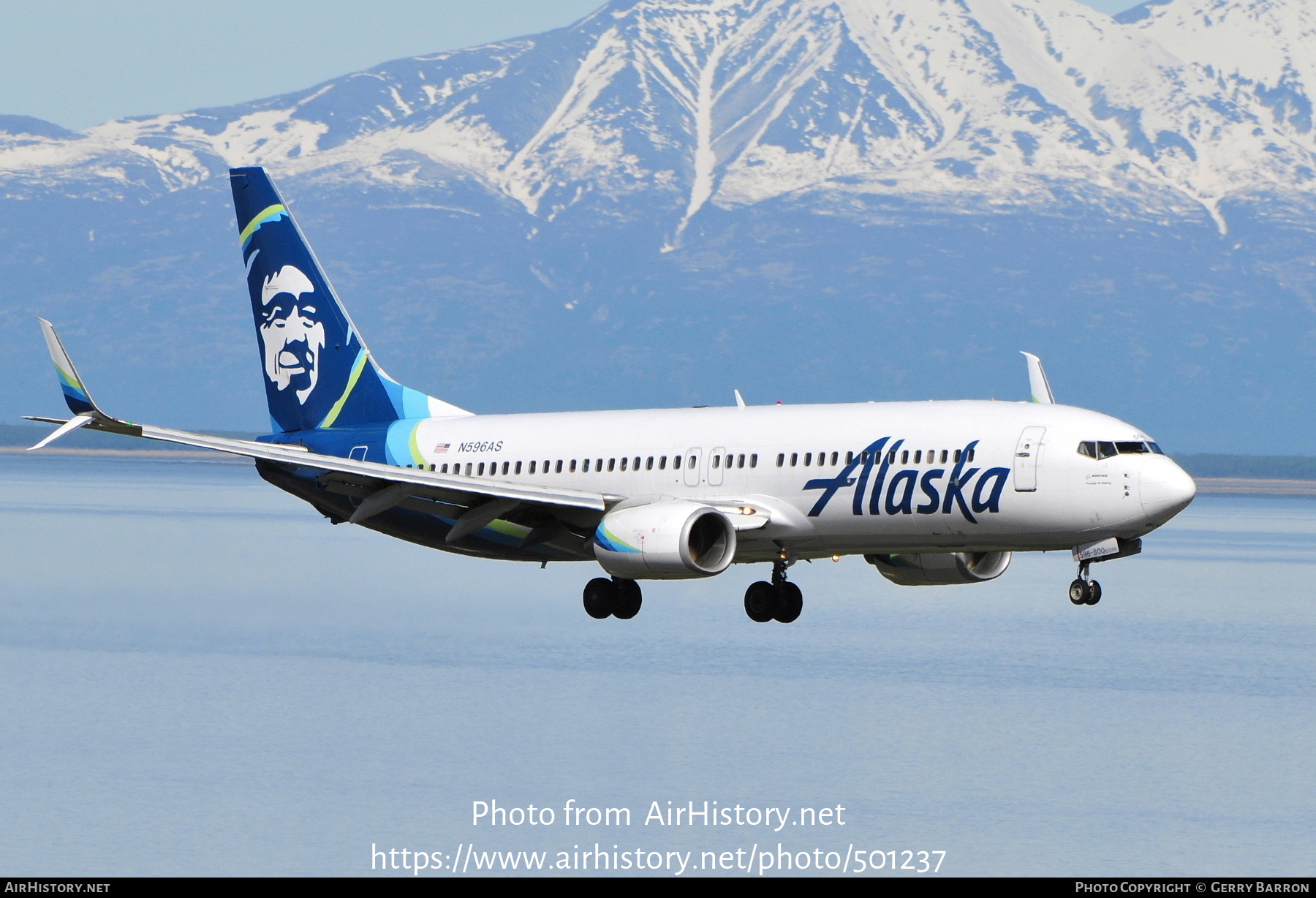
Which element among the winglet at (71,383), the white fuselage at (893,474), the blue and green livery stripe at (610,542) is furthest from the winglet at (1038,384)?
the winglet at (71,383)

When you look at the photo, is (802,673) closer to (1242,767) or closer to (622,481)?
(1242,767)

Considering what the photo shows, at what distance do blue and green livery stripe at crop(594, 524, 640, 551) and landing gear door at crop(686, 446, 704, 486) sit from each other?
3050 mm

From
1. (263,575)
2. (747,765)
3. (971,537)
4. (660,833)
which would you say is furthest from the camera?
(263,575)

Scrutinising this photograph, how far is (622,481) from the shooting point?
6088 cm

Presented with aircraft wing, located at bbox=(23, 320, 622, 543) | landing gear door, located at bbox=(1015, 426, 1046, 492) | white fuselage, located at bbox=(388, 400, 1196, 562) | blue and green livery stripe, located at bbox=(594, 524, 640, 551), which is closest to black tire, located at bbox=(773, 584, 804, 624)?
white fuselage, located at bbox=(388, 400, 1196, 562)

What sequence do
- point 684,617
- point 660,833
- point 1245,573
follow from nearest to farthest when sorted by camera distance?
1. point 660,833
2. point 684,617
3. point 1245,573

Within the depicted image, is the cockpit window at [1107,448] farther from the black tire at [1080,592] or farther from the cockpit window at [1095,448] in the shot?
the black tire at [1080,592]

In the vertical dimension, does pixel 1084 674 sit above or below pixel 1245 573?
below

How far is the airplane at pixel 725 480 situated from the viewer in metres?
54.8

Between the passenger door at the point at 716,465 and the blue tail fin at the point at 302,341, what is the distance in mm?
11645

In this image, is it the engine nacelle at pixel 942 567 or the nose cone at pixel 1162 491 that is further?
the engine nacelle at pixel 942 567

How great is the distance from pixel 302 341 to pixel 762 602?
1828 centimetres

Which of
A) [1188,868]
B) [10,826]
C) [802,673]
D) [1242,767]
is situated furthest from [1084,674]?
[10,826]

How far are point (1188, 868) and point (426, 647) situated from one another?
4383 centimetres
